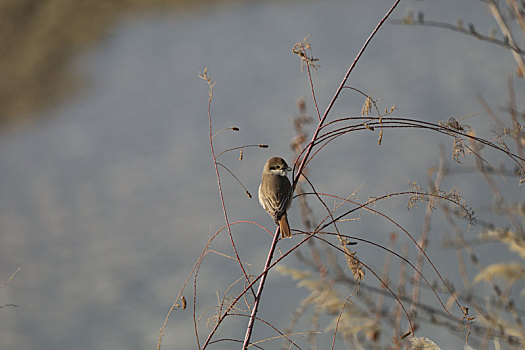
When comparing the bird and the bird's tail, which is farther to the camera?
the bird

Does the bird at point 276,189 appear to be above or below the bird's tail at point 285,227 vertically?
above

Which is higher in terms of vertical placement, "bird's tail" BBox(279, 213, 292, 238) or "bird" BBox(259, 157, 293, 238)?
"bird" BBox(259, 157, 293, 238)

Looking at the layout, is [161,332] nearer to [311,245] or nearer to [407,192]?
[407,192]

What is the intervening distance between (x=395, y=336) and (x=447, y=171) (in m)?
0.47

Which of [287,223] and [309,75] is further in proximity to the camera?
[287,223]

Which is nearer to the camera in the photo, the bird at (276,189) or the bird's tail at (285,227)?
the bird's tail at (285,227)

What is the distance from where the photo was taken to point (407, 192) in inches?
33.1

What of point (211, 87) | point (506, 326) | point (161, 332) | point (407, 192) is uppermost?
point (506, 326)

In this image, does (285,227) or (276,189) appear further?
(276,189)

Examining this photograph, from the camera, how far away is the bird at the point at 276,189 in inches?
47.3

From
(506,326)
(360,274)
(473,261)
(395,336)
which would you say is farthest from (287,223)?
(506,326)

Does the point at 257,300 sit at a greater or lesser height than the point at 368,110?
lesser

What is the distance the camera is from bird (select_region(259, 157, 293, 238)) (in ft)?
3.94

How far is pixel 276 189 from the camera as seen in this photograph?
1.31 m
